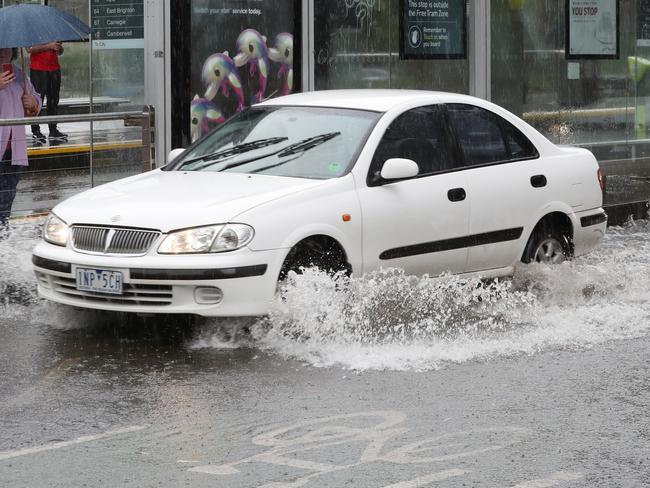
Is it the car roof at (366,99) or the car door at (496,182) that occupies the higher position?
the car roof at (366,99)

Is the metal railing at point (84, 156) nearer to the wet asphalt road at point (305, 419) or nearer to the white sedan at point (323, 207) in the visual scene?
the white sedan at point (323, 207)

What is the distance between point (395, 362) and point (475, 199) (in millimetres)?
2196

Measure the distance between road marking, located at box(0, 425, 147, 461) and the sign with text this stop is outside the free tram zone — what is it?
7.47 m

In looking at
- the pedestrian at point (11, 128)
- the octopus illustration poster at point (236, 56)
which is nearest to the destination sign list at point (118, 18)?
the octopus illustration poster at point (236, 56)

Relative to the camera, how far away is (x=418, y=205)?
9.38m

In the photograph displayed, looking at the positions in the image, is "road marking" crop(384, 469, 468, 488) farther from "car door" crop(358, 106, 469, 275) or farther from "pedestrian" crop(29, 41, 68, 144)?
"pedestrian" crop(29, 41, 68, 144)

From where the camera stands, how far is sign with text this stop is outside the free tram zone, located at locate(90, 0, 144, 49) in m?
13.3

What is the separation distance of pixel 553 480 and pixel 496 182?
4.67 metres

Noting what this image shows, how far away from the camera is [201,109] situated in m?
A: 13.8

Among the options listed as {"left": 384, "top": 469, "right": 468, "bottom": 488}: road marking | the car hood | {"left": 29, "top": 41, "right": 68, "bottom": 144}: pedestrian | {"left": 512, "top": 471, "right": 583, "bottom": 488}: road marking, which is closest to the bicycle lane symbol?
{"left": 384, "top": 469, "right": 468, "bottom": 488}: road marking

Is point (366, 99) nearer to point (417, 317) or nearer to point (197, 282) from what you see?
point (417, 317)

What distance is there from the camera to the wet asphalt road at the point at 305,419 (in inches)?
225

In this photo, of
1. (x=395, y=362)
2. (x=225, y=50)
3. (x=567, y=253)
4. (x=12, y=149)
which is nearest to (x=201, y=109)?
(x=225, y=50)

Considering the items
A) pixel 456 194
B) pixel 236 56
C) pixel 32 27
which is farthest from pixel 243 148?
pixel 236 56
